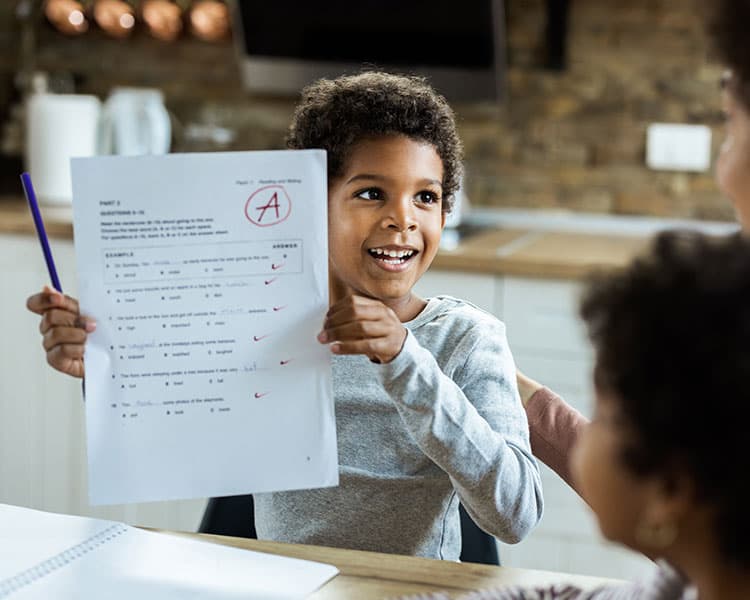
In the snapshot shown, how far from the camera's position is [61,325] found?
1.17m

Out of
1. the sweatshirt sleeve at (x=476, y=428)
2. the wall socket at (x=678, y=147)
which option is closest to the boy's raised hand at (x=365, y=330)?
the sweatshirt sleeve at (x=476, y=428)

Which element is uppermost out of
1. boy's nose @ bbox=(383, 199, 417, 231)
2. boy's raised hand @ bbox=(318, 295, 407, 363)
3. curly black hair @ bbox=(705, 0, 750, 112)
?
curly black hair @ bbox=(705, 0, 750, 112)

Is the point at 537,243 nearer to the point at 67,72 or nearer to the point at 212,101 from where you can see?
the point at 212,101

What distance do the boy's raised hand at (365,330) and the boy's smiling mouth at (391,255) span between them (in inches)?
7.5

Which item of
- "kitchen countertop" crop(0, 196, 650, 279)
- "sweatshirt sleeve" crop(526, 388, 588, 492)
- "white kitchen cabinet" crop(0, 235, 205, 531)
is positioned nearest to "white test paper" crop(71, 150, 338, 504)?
"sweatshirt sleeve" crop(526, 388, 588, 492)

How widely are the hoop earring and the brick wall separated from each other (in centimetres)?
228

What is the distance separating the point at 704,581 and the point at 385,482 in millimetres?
630

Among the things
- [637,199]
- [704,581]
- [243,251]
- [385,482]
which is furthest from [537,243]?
[704,581]

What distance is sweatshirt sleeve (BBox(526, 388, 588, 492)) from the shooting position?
140 centimetres

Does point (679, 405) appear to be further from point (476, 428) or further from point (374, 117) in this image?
point (374, 117)

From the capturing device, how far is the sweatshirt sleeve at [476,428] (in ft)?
3.73

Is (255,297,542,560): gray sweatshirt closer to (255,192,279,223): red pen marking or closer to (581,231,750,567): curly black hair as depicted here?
(255,192,279,223): red pen marking

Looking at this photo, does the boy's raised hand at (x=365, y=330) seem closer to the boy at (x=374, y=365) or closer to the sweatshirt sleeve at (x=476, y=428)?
the sweatshirt sleeve at (x=476, y=428)

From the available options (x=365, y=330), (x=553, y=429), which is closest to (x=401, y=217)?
(x=365, y=330)
